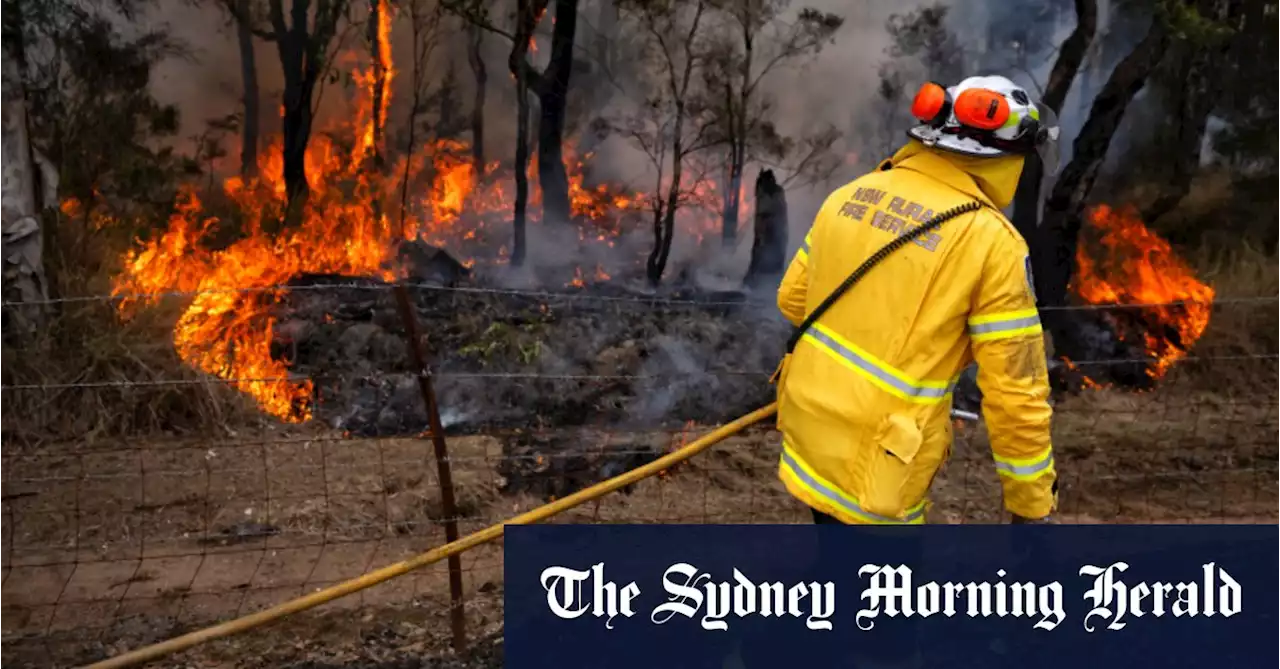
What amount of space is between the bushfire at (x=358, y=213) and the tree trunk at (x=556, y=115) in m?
0.10

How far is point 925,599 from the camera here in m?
3.32

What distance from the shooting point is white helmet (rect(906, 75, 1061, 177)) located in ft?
8.61

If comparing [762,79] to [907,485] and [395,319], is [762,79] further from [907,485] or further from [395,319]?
[907,485]

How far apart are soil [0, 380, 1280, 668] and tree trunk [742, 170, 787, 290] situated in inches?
112

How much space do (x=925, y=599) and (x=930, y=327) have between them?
1.12 m

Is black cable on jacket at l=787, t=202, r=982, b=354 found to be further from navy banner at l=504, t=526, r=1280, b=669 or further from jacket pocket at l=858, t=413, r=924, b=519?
navy banner at l=504, t=526, r=1280, b=669

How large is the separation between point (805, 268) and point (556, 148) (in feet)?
22.6

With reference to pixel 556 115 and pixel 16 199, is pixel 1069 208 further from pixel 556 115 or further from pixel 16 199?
pixel 16 199

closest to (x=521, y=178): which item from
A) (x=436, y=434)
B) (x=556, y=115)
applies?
(x=556, y=115)

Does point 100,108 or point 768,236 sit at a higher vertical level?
point 100,108

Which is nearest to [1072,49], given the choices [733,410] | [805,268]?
[733,410]

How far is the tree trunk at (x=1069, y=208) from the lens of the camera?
9.16 m

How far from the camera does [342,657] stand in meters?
3.98

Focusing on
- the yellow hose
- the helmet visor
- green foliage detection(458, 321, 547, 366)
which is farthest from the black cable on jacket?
green foliage detection(458, 321, 547, 366)
